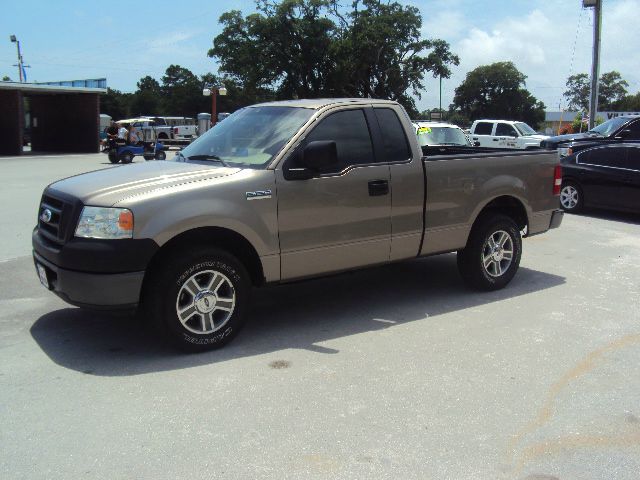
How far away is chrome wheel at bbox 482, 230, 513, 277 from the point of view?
6652 millimetres

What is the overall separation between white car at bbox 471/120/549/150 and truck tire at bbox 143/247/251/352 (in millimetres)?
20326

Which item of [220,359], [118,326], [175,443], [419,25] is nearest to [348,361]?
[220,359]

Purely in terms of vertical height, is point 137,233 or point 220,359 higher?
point 137,233

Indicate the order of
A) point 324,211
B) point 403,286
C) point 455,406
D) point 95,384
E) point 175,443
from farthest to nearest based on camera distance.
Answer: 1. point 403,286
2. point 324,211
3. point 95,384
4. point 455,406
5. point 175,443

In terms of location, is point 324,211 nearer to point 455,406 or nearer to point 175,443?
point 455,406

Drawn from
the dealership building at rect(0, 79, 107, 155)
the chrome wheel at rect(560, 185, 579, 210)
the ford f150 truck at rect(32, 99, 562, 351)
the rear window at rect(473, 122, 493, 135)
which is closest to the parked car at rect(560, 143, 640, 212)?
the chrome wheel at rect(560, 185, 579, 210)

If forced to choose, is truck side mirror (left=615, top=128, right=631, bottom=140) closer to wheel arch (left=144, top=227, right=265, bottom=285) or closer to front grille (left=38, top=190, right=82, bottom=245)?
wheel arch (left=144, top=227, right=265, bottom=285)

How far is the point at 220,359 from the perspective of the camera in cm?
478

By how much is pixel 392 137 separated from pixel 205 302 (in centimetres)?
231

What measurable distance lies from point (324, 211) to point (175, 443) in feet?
7.77

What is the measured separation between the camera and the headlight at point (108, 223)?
4445mm

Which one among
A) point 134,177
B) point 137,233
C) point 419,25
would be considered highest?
point 419,25

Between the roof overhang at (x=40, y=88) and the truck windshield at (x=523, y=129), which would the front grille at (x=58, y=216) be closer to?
the truck windshield at (x=523, y=129)

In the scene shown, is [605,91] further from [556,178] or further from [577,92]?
[556,178]
